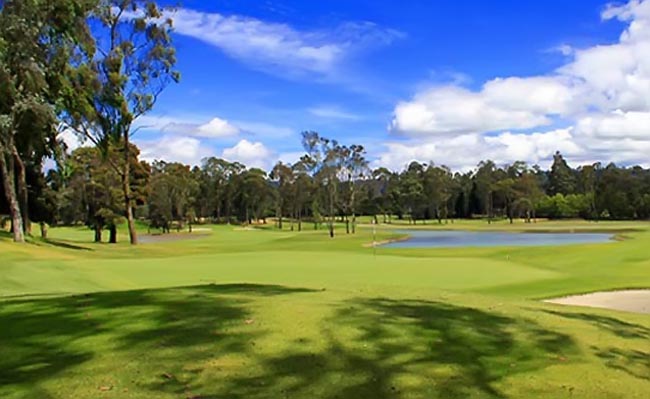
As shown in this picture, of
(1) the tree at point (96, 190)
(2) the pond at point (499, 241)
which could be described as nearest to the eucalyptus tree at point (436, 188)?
(2) the pond at point (499, 241)

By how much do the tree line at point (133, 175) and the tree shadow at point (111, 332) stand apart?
857 inches

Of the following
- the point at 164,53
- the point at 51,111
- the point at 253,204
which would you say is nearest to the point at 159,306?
the point at 51,111

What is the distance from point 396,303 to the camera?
10320 mm

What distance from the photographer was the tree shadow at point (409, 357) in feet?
19.7

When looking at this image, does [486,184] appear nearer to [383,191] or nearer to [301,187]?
[383,191]

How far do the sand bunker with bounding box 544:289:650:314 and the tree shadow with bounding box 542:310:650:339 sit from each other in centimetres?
521

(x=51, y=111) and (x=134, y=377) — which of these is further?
(x=51, y=111)

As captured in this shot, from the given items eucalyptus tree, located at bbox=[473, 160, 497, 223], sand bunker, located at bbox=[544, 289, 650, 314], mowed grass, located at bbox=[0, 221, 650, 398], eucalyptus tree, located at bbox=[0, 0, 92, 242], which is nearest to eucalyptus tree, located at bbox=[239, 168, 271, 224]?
eucalyptus tree, located at bbox=[473, 160, 497, 223]

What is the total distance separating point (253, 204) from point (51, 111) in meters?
110

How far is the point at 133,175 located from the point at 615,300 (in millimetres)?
60084

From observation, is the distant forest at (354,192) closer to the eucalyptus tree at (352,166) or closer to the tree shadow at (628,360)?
the eucalyptus tree at (352,166)

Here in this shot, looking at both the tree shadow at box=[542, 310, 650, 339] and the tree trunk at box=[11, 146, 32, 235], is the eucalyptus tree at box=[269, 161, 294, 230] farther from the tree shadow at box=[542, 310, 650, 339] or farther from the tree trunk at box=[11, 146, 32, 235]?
the tree shadow at box=[542, 310, 650, 339]

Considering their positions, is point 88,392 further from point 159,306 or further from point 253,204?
point 253,204

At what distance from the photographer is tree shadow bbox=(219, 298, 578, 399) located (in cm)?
601
